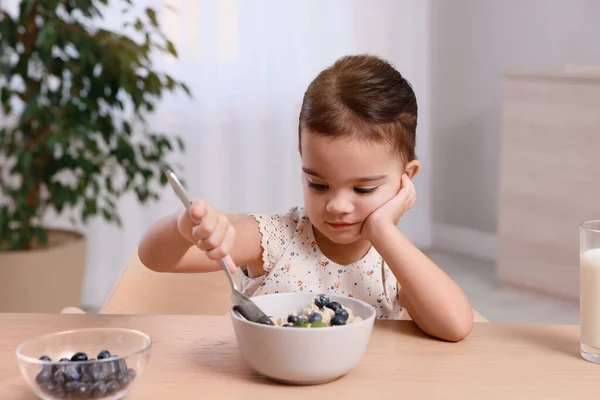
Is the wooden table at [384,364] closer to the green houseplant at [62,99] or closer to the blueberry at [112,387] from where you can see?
the blueberry at [112,387]

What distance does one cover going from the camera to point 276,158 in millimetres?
4199

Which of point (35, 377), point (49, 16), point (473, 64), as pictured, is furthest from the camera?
point (473, 64)

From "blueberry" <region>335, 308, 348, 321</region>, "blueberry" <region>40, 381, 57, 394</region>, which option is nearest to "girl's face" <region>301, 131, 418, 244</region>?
"blueberry" <region>335, 308, 348, 321</region>

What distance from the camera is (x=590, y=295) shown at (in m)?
1.06

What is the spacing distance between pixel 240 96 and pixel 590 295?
10.3ft

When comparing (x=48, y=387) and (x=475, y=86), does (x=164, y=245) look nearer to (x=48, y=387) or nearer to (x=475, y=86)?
A: (x=48, y=387)

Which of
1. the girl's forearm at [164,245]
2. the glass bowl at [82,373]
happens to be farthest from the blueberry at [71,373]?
the girl's forearm at [164,245]

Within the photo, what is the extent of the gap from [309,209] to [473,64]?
3386 millimetres

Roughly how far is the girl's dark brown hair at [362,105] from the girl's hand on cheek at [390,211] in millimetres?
67

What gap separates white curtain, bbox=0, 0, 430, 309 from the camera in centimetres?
395

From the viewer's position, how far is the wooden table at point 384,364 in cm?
95

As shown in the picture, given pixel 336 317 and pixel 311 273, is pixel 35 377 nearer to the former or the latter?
pixel 336 317

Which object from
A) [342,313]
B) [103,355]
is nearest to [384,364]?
[342,313]

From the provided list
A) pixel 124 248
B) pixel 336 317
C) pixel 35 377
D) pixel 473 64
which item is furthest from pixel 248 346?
pixel 473 64
